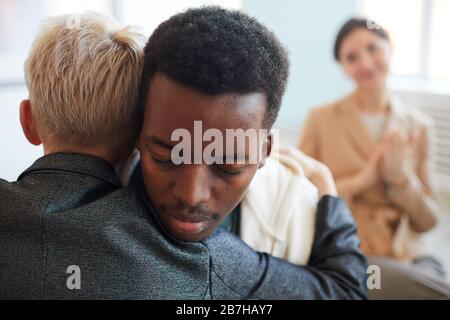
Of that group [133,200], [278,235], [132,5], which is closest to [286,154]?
[278,235]

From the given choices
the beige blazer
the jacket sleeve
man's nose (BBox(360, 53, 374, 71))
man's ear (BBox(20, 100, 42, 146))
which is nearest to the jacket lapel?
the beige blazer

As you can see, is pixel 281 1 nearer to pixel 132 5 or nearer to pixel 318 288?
pixel 132 5

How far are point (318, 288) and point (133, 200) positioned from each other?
32 centimetres

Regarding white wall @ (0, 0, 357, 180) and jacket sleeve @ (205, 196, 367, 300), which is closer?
jacket sleeve @ (205, 196, 367, 300)

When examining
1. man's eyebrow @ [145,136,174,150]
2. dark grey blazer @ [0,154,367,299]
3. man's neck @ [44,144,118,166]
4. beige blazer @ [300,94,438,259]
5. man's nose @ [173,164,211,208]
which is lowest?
beige blazer @ [300,94,438,259]

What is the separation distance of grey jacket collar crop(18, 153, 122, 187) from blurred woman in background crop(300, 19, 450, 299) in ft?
3.09

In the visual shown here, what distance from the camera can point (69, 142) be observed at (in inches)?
27.0

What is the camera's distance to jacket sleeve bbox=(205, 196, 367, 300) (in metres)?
0.71

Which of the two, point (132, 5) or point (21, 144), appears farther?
point (132, 5)

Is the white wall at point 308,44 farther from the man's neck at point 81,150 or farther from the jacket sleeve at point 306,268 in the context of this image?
the man's neck at point 81,150

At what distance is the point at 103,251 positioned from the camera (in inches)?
24.4

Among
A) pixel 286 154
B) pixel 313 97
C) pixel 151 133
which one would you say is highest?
pixel 151 133

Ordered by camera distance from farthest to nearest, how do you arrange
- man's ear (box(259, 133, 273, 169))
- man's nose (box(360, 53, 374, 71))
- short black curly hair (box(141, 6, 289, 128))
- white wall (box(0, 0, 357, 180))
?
white wall (box(0, 0, 357, 180))
man's nose (box(360, 53, 374, 71))
man's ear (box(259, 133, 273, 169))
short black curly hair (box(141, 6, 289, 128))

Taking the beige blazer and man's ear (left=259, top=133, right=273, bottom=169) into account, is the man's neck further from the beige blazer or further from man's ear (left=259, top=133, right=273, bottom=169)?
the beige blazer
